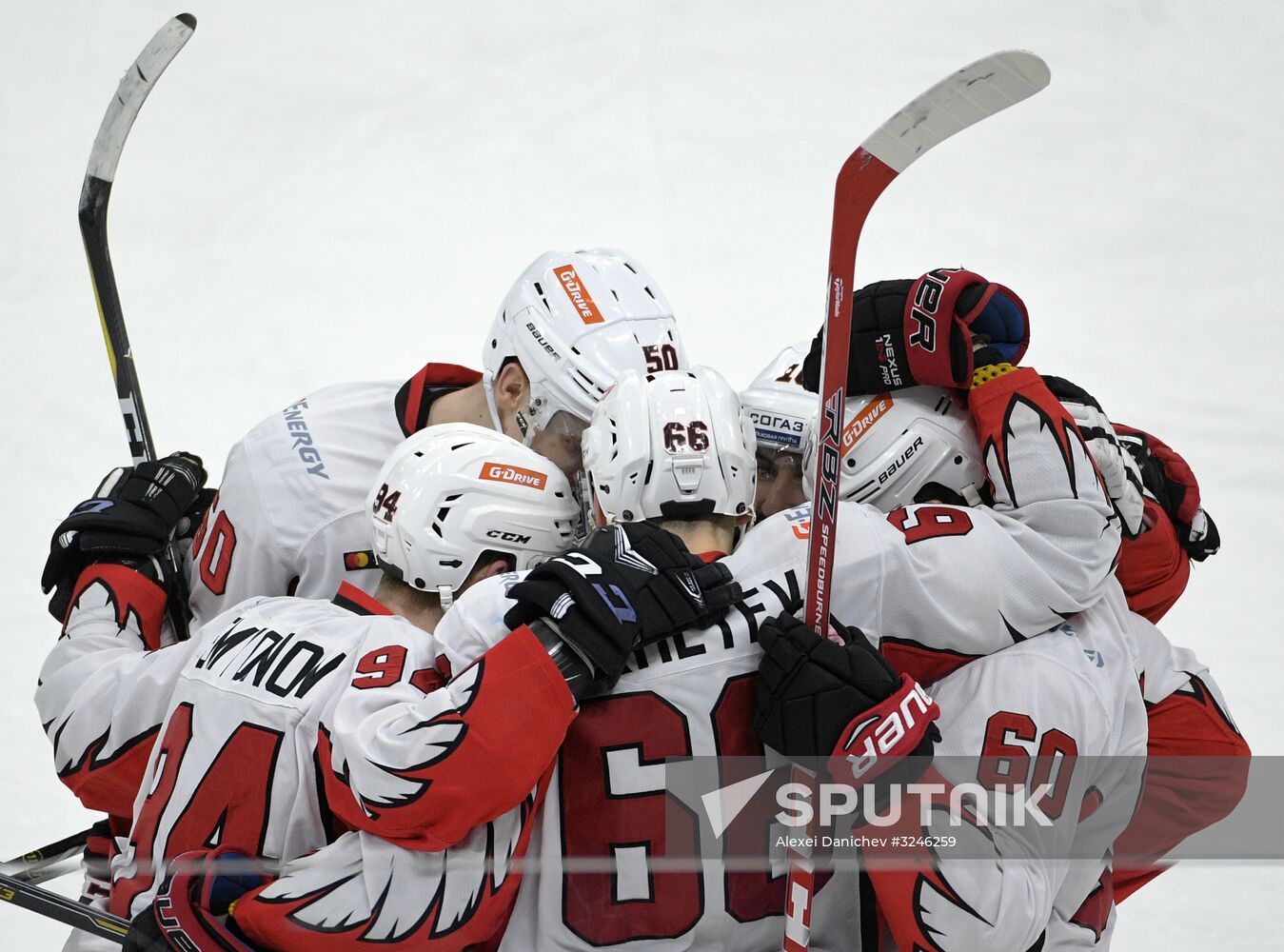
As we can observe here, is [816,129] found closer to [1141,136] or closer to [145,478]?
[1141,136]

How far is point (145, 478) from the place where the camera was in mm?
2721

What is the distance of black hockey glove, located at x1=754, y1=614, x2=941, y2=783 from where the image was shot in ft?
6.23

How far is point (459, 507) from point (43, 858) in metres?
1.11

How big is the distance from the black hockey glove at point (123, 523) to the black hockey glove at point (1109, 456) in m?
1.55

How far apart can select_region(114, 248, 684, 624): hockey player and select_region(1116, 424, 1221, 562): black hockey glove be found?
32.9 inches

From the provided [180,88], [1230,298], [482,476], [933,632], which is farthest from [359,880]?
[180,88]

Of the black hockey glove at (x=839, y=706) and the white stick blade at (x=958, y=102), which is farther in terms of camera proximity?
the black hockey glove at (x=839, y=706)

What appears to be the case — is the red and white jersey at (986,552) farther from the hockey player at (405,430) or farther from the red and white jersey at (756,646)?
the hockey player at (405,430)

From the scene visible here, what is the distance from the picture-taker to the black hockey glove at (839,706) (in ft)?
6.23

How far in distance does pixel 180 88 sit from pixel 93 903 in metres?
4.83

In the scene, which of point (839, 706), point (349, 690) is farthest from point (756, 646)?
point (349, 690)

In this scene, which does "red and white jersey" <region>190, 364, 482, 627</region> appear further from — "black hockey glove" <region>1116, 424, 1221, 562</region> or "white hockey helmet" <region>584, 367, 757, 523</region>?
"black hockey glove" <region>1116, 424, 1221, 562</region>

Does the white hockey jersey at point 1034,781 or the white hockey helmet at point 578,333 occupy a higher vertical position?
the white hockey helmet at point 578,333

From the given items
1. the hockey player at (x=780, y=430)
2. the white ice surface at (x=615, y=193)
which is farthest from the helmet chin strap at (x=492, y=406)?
the white ice surface at (x=615, y=193)
